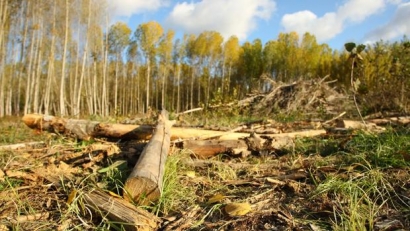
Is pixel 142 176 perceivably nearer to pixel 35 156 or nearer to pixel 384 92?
pixel 35 156

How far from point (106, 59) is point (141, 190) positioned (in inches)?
1003

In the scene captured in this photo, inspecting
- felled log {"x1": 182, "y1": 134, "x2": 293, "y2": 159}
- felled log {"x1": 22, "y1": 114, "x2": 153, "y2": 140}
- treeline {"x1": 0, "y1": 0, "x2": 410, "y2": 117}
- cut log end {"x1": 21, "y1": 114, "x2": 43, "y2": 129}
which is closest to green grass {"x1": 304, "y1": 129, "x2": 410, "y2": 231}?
felled log {"x1": 182, "y1": 134, "x2": 293, "y2": 159}

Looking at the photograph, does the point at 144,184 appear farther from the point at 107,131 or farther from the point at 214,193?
the point at 107,131

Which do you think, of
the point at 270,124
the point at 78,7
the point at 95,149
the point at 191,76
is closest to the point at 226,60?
the point at 191,76

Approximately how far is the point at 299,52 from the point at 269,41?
3595mm

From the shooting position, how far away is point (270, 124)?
606 cm

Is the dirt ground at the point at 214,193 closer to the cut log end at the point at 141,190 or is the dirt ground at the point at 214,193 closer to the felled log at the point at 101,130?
the cut log end at the point at 141,190

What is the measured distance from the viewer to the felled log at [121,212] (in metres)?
2.01

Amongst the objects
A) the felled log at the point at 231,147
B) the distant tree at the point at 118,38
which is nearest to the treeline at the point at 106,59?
the distant tree at the point at 118,38

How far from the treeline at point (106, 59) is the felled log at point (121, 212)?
13.1m

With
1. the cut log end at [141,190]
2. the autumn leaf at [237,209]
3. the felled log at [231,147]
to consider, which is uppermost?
the felled log at [231,147]

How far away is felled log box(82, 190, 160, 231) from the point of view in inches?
79.0

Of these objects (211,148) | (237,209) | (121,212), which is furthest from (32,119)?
(237,209)

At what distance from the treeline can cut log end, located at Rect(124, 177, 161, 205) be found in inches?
510
